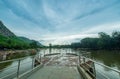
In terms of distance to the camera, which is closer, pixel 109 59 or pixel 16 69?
pixel 16 69

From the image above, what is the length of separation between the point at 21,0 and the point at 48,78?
728 centimetres

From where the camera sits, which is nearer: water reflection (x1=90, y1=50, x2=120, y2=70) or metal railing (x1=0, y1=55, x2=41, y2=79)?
metal railing (x1=0, y1=55, x2=41, y2=79)

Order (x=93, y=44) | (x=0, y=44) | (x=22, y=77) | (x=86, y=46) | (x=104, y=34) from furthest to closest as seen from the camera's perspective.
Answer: (x=86, y=46), (x=93, y=44), (x=104, y=34), (x=0, y=44), (x=22, y=77)

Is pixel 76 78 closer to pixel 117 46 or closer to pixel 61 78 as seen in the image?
pixel 61 78

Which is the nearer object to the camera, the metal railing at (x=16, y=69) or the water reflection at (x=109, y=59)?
the metal railing at (x=16, y=69)

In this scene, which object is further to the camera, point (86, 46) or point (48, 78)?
point (86, 46)

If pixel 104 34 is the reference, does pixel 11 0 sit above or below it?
below

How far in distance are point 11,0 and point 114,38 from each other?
181ft

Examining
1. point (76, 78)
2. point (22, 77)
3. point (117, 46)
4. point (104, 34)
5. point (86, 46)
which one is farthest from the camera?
point (86, 46)

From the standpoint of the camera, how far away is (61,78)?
449 cm

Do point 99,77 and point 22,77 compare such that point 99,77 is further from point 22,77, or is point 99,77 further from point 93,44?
point 93,44

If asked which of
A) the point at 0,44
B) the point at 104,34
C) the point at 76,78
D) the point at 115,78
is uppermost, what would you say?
the point at 104,34

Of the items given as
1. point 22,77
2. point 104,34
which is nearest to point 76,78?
point 22,77

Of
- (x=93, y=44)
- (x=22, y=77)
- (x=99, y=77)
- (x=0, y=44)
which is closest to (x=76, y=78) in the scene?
(x=22, y=77)
